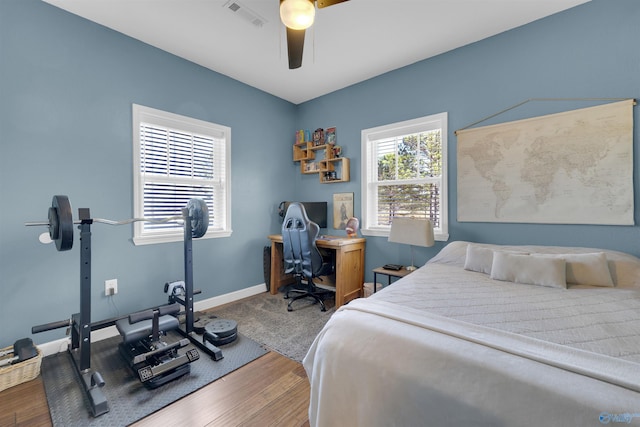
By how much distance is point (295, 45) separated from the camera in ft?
5.69

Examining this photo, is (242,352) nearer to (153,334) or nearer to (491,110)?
(153,334)

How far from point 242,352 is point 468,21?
3480 millimetres

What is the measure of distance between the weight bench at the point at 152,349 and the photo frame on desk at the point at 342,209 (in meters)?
2.20

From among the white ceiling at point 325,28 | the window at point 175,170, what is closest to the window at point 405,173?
the white ceiling at point 325,28

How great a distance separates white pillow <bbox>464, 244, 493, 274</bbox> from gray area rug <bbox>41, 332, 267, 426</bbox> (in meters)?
1.85

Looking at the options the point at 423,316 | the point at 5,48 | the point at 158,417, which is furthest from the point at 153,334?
the point at 5,48

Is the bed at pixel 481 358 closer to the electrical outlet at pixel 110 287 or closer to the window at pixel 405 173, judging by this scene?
the window at pixel 405 173

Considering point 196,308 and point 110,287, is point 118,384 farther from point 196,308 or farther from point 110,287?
point 196,308

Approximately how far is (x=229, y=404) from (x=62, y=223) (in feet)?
4.85

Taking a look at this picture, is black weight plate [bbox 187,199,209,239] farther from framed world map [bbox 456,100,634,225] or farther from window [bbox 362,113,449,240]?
A: framed world map [bbox 456,100,634,225]

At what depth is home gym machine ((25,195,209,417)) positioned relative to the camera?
5.29ft

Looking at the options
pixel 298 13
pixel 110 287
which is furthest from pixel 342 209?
pixel 110 287

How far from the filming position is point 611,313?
130 centimetres

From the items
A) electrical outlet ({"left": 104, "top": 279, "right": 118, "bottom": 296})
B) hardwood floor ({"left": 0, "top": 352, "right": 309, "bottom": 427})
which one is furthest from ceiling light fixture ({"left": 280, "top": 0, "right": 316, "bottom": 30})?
electrical outlet ({"left": 104, "top": 279, "right": 118, "bottom": 296})
